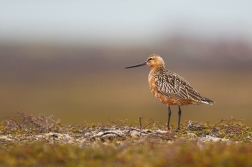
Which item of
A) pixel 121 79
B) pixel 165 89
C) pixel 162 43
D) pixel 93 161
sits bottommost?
pixel 93 161

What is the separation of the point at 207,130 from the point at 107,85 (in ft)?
209

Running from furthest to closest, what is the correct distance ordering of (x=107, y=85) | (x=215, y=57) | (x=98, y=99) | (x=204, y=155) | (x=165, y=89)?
1. (x=215, y=57)
2. (x=107, y=85)
3. (x=98, y=99)
4. (x=165, y=89)
5. (x=204, y=155)

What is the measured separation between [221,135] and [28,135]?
13.4 feet

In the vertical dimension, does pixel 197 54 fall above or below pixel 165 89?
above

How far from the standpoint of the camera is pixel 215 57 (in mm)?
98375

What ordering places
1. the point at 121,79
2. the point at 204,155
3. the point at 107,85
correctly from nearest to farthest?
the point at 204,155 → the point at 107,85 → the point at 121,79

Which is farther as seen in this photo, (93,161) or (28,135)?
(28,135)

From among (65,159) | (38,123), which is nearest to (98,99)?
(38,123)

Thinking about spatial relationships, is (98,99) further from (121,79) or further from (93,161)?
(93,161)

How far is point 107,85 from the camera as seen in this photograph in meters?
76.5

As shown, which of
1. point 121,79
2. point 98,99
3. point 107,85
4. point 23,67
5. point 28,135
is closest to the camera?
point 28,135

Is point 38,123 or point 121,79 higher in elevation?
point 121,79

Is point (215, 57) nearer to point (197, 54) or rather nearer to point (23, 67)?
point (197, 54)

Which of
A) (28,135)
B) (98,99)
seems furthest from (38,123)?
(98,99)
